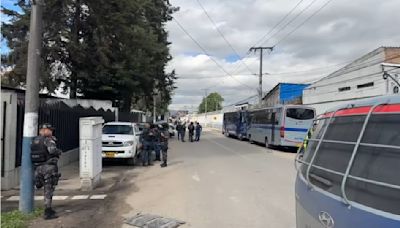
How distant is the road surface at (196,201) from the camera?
351 inches

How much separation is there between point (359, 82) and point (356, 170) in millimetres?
38448

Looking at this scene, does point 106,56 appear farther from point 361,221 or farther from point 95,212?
point 361,221

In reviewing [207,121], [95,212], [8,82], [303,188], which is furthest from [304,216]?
[207,121]

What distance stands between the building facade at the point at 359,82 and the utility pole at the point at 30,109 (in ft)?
84.5

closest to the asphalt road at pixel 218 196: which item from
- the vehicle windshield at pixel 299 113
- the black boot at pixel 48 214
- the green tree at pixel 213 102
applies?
the black boot at pixel 48 214

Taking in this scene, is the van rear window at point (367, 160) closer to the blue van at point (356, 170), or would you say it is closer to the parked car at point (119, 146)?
the blue van at point (356, 170)

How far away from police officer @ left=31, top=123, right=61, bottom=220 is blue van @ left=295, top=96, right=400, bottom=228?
5.98 m

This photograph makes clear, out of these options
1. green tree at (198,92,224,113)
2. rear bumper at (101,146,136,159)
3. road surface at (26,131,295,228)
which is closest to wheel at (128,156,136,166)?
rear bumper at (101,146,136,159)

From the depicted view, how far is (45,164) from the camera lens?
9.12 meters

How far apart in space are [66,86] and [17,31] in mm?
4534

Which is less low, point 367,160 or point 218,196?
point 367,160

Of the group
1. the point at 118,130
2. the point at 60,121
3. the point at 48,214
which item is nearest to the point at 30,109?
the point at 48,214

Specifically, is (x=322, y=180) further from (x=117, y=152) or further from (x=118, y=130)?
(x=118, y=130)

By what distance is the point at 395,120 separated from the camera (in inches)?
118
